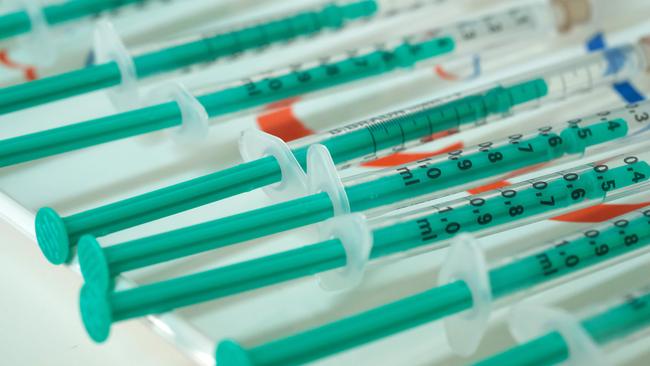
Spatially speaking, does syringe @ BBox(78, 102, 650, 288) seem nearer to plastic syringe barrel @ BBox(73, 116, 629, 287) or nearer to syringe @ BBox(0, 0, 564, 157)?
plastic syringe barrel @ BBox(73, 116, 629, 287)

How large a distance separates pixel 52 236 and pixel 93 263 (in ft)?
0.31

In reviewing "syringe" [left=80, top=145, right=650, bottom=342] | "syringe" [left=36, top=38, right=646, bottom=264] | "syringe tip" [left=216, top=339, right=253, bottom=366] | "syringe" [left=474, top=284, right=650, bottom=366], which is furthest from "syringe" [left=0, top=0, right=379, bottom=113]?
"syringe" [left=474, top=284, right=650, bottom=366]

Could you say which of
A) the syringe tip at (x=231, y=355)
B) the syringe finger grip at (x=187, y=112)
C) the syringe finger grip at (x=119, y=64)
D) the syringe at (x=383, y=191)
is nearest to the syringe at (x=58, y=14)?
the syringe finger grip at (x=119, y=64)

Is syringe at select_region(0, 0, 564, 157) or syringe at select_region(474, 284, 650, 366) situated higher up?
syringe at select_region(0, 0, 564, 157)

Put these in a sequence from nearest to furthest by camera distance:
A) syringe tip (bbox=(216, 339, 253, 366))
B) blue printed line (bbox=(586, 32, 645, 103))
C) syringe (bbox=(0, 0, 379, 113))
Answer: syringe tip (bbox=(216, 339, 253, 366)) < syringe (bbox=(0, 0, 379, 113)) < blue printed line (bbox=(586, 32, 645, 103))

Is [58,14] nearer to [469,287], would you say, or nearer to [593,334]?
[469,287]

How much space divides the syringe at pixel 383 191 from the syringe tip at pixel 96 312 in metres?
0.01

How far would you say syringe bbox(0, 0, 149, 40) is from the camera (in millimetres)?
1216

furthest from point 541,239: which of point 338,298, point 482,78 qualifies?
point 482,78

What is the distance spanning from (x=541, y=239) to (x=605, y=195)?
81 mm

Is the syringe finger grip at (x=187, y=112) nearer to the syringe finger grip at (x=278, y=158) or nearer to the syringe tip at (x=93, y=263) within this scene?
the syringe finger grip at (x=278, y=158)

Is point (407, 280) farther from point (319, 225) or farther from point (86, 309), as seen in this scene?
point (86, 309)

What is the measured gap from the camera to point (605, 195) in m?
0.95

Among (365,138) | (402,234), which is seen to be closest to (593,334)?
(402,234)
